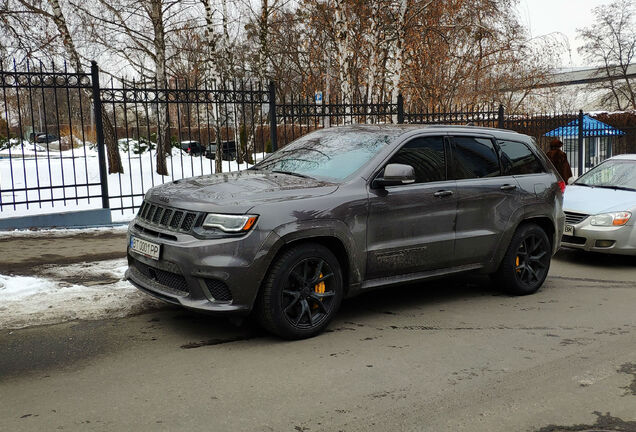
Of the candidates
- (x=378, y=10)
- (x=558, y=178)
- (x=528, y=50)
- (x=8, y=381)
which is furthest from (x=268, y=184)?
(x=528, y=50)

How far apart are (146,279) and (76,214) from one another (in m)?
5.97

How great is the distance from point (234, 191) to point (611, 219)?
584cm

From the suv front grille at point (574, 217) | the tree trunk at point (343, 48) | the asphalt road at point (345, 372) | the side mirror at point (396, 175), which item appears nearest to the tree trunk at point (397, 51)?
the tree trunk at point (343, 48)

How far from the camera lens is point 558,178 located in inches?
282

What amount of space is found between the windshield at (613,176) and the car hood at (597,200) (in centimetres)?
24

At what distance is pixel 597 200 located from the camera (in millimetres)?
9078

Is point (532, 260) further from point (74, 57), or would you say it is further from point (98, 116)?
point (74, 57)

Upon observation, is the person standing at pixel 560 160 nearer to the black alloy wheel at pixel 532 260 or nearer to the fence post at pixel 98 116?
the black alloy wheel at pixel 532 260

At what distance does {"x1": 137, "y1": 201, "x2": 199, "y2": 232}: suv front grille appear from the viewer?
4.88 m

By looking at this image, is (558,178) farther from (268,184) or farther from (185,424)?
(185,424)

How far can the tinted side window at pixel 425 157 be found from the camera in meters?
5.86

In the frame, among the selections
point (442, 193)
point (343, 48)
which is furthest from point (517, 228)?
point (343, 48)

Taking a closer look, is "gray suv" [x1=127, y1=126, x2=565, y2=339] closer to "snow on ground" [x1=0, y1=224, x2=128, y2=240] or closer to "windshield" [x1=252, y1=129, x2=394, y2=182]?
"windshield" [x1=252, y1=129, x2=394, y2=182]

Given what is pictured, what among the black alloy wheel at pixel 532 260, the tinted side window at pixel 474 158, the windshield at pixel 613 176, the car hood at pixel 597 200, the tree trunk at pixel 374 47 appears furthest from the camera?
the tree trunk at pixel 374 47
